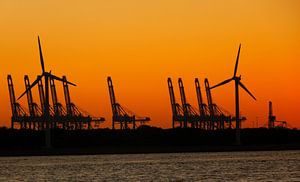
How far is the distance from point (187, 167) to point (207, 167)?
130 inches

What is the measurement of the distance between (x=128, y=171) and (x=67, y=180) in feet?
66.4

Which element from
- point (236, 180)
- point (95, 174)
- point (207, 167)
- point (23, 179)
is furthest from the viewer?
point (207, 167)

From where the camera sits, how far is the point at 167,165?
557 feet

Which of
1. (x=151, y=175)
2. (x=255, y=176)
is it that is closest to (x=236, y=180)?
(x=255, y=176)

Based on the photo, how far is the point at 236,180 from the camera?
126 m

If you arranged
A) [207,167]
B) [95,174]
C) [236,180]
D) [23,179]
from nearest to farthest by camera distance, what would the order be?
[236,180], [23,179], [95,174], [207,167]

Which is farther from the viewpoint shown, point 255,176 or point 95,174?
point 95,174

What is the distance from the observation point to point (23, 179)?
13450 centimetres

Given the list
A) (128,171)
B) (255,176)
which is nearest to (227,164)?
(128,171)

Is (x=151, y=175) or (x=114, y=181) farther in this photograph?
(x=151, y=175)

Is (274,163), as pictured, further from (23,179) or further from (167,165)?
(23,179)

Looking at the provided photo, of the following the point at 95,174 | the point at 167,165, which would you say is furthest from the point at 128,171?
the point at 167,165

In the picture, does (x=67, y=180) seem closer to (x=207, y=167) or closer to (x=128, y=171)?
(x=128, y=171)

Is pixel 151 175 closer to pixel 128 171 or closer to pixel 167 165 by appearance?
pixel 128 171
